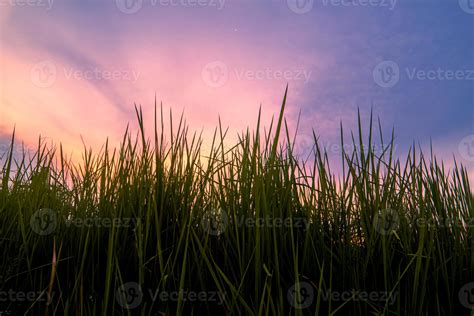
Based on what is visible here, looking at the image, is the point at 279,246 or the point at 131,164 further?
the point at 131,164

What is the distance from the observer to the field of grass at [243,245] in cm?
166

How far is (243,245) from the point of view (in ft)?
5.40

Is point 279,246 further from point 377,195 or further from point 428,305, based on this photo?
point 428,305

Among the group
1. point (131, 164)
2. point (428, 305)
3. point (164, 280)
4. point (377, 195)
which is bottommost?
point (428, 305)

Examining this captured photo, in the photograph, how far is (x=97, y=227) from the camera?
6.25 feet

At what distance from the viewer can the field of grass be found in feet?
5.44

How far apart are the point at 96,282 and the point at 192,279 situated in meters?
0.48

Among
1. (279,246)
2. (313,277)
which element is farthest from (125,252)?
(313,277)

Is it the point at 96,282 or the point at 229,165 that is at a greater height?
the point at 229,165

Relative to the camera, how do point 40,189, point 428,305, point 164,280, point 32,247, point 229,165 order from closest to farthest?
point 164,280, point 428,305, point 32,247, point 229,165, point 40,189

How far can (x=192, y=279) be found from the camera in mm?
1782

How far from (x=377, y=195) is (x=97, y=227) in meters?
1.39

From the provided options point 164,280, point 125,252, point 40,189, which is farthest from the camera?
point 40,189

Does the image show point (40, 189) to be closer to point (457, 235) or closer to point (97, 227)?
point (97, 227)
